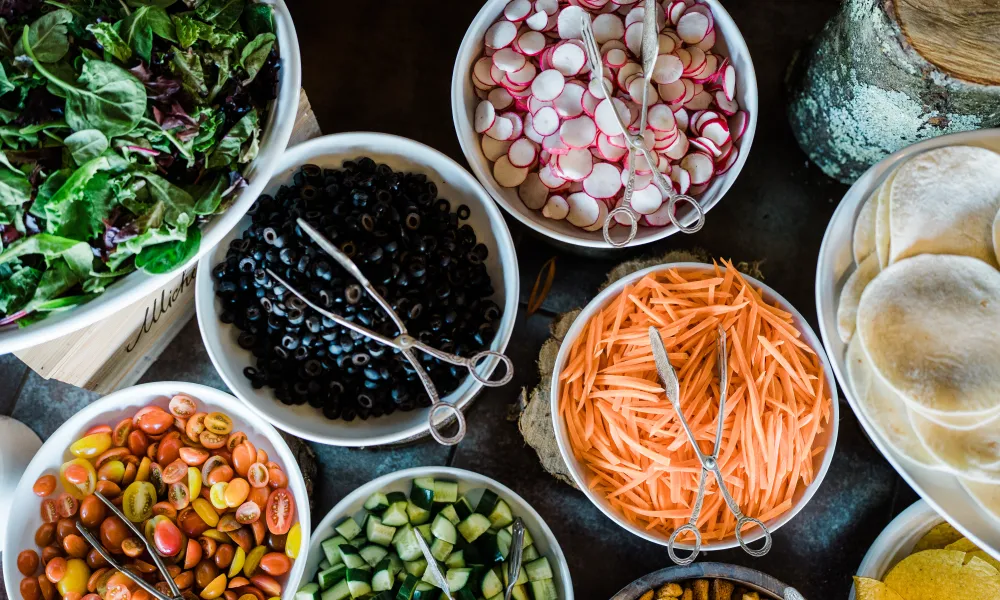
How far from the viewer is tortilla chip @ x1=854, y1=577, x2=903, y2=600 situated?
150 centimetres

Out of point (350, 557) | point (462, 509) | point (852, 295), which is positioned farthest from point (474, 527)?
point (852, 295)

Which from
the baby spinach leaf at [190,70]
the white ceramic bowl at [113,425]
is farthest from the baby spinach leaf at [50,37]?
the white ceramic bowl at [113,425]

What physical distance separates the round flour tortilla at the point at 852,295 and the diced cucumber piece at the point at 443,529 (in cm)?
86

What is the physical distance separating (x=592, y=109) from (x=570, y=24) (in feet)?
0.64

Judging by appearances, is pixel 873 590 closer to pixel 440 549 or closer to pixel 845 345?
pixel 845 345

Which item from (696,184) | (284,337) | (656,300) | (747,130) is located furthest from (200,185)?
(747,130)

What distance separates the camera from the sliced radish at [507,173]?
5.06 ft

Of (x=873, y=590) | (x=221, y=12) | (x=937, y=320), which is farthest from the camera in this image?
(x=873, y=590)

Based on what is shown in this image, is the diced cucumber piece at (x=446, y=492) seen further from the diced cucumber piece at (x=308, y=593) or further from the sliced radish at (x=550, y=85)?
the sliced radish at (x=550, y=85)

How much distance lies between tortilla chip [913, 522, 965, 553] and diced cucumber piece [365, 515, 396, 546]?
1.17 m

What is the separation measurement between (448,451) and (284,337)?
0.57 meters

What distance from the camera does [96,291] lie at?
106 centimetres

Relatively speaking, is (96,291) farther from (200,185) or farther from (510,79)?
(510,79)

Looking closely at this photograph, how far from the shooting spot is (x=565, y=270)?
1820 mm
